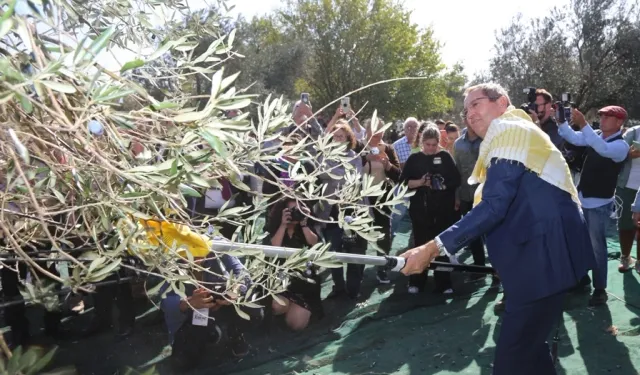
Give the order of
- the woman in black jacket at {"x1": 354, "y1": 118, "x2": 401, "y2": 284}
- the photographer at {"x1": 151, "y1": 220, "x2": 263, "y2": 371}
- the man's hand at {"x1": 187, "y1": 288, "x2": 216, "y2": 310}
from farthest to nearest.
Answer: the woman in black jacket at {"x1": 354, "y1": 118, "x2": 401, "y2": 284} < the photographer at {"x1": 151, "y1": 220, "x2": 263, "y2": 371} < the man's hand at {"x1": 187, "y1": 288, "x2": 216, "y2": 310}

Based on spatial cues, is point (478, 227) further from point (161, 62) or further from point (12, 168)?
point (12, 168)

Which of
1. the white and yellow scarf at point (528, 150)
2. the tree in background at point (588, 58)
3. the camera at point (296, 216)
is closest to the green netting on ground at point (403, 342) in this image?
the camera at point (296, 216)

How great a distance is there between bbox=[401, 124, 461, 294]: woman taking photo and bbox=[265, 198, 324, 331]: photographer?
4.07ft

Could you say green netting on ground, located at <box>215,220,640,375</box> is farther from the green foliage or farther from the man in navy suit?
the green foliage

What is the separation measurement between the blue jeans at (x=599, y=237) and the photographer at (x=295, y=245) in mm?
2578

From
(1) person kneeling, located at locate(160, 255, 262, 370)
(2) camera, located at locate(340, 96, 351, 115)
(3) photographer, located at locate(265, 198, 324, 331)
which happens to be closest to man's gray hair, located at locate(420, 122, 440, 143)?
(2) camera, located at locate(340, 96, 351, 115)

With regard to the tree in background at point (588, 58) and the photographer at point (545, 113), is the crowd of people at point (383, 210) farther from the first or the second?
the tree in background at point (588, 58)

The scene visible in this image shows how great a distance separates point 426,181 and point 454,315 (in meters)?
1.52

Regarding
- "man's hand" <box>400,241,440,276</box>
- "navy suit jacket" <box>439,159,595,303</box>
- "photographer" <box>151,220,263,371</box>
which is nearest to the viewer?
"navy suit jacket" <box>439,159,595,303</box>

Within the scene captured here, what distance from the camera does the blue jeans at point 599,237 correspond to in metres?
5.30

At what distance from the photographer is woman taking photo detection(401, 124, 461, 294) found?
6.34 meters

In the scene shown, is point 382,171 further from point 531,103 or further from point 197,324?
point 197,324

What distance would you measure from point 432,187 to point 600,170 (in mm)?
1663

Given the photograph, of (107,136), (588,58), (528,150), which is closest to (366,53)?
(588,58)
